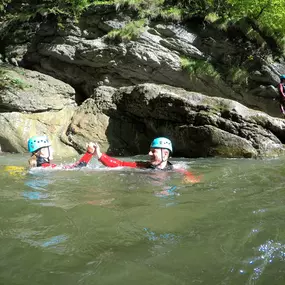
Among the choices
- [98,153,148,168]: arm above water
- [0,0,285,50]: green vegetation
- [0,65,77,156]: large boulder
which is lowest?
[98,153,148,168]: arm above water

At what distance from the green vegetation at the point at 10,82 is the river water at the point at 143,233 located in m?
7.82

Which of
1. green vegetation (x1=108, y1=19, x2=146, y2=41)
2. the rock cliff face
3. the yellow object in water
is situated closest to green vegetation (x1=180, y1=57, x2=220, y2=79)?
the rock cliff face

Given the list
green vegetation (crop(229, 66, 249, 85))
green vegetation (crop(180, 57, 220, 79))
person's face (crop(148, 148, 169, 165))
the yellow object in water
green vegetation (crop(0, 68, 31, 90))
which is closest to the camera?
the yellow object in water

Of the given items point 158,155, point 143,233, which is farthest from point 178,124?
point 143,233

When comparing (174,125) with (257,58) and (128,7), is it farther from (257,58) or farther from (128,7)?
(128,7)

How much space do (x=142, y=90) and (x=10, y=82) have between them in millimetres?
5168

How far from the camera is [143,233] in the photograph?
279cm

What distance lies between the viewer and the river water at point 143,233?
6.88 ft

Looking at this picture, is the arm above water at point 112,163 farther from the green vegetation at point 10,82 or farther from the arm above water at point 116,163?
the green vegetation at point 10,82

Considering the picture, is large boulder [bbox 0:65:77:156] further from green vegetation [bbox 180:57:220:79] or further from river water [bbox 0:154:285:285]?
river water [bbox 0:154:285:285]

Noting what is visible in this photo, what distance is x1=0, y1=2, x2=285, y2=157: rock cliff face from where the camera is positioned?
9031 mm

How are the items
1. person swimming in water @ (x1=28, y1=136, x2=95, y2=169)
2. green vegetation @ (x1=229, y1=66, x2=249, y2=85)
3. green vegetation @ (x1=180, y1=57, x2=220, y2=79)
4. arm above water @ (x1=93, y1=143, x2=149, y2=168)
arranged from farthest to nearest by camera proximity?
green vegetation @ (x1=180, y1=57, x2=220, y2=79) → green vegetation @ (x1=229, y1=66, x2=249, y2=85) → person swimming in water @ (x1=28, y1=136, x2=95, y2=169) → arm above water @ (x1=93, y1=143, x2=149, y2=168)

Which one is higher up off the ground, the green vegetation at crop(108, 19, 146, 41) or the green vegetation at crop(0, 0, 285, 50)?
the green vegetation at crop(0, 0, 285, 50)

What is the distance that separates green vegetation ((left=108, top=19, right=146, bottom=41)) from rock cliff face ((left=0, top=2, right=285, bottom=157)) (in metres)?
0.15
